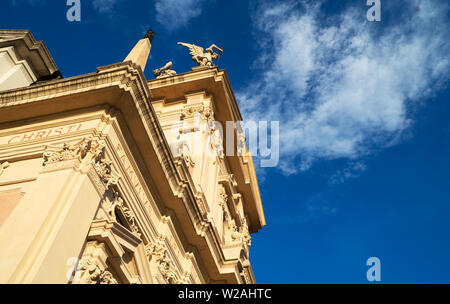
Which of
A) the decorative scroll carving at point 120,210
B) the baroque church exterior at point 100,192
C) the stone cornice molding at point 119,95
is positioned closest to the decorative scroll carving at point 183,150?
the baroque church exterior at point 100,192

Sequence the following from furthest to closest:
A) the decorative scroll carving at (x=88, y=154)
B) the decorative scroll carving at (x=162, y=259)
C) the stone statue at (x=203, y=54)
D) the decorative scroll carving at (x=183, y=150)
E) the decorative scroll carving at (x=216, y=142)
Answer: the stone statue at (x=203, y=54)
the decorative scroll carving at (x=216, y=142)
the decorative scroll carving at (x=183, y=150)
the decorative scroll carving at (x=162, y=259)
the decorative scroll carving at (x=88, y=154)

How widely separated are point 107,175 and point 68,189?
1.50 meters

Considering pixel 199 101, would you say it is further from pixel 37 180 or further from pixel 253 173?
pixel 37 180

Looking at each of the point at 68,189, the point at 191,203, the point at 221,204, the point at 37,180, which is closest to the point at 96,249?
the point at 68,189

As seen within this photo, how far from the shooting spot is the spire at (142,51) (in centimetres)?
1377

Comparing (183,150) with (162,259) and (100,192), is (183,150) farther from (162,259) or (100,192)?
(100,192)

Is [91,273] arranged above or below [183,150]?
below

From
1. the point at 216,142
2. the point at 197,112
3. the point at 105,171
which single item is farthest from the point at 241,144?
the point at 105,171

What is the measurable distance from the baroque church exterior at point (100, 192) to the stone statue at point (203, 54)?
9.32 m

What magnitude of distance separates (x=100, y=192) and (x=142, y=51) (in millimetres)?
6236

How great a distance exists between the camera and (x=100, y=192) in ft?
34.0

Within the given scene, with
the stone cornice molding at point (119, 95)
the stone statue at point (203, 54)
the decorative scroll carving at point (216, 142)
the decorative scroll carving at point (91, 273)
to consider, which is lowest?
the decorative scroll carving at point (91, 273)

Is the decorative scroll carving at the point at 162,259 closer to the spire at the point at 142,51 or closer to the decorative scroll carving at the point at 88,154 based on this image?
the decorative scroll carving at the point at 88,154

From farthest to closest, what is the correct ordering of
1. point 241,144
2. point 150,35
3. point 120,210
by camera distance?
point 241,144 → point 150,35 → point 120,210
